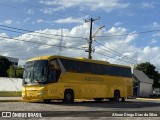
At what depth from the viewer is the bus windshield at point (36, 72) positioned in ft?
91.1

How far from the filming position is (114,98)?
35.9 meters

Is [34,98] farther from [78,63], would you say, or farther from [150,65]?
[150,65]

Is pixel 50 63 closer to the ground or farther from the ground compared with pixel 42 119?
farther from the ground

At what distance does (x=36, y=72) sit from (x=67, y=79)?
100 inches

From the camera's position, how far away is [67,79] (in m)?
29.2

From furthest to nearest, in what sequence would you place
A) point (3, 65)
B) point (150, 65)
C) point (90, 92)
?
point (3, 65)
point (150, 65)
point (90, 92)

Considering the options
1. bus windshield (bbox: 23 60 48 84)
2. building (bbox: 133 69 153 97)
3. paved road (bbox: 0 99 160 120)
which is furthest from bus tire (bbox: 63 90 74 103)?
building (bbox: 133 69 153 97)

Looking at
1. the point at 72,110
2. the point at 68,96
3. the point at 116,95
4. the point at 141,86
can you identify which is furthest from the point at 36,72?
the point at 141,86

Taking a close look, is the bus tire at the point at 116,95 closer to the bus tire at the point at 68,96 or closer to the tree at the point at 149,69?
the bus tire at the point at 68,96

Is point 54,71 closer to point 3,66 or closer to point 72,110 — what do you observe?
point 72,110

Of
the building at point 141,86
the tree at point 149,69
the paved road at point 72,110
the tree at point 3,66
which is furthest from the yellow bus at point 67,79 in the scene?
the tree at point 3,66

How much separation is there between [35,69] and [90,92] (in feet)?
20.1

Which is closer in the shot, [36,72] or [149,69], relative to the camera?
[36,72]


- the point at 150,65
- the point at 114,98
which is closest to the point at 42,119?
the point at 114,98
